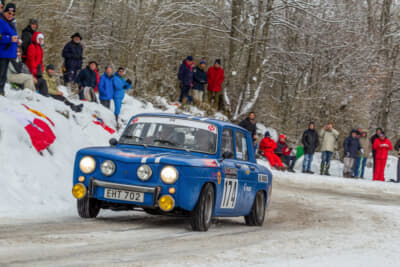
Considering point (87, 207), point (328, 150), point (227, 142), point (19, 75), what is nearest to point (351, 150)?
point (328, 150)

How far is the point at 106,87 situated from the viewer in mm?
20641

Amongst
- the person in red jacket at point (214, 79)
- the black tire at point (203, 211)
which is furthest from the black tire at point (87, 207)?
the person in red jacket at point (214, 79)

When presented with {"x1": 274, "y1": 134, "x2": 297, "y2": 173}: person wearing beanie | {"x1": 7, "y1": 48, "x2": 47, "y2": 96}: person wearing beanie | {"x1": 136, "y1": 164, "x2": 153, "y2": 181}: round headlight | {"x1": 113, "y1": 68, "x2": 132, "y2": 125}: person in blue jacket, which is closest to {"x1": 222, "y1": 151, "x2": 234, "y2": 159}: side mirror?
{"x1": 136, "y1": 164, "x2": 153, "y2": 181}: round headlight

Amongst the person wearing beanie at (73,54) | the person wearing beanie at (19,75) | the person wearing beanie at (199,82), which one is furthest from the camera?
the person wearing beanie at (199,82)

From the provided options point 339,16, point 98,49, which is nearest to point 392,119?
point 339,16

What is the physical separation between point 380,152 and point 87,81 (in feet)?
39.6

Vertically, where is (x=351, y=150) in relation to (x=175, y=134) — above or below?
below

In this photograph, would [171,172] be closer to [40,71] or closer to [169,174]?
[169,174]

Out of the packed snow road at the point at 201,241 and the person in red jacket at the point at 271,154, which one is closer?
the packed snow road at the point at 201,241

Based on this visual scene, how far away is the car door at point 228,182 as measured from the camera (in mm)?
9294

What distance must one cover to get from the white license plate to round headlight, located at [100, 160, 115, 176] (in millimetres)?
219

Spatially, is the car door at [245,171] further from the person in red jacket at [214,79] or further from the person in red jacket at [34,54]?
the person in red jacket at [214,79]

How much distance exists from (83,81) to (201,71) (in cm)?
677

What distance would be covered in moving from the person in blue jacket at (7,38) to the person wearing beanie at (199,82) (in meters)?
12.3
